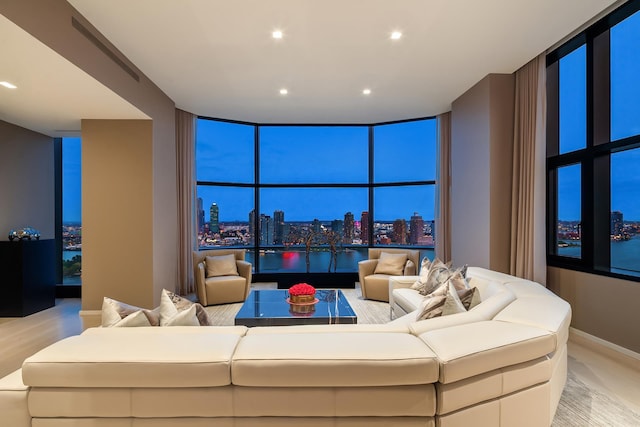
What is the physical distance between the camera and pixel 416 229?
7320 millimetres

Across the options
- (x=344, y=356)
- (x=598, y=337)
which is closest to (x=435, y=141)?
(x=598, y=337)

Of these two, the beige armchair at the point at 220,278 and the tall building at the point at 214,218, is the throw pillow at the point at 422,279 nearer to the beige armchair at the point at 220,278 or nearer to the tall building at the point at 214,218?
the beige armchair at the point at 220,278

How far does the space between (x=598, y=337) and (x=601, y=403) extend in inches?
55.7

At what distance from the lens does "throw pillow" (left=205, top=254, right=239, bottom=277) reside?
578cm

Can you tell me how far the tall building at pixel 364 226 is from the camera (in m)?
7.54

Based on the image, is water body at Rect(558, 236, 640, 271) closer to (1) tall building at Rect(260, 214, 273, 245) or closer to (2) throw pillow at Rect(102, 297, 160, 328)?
(2) throw pillow at Rect(102, 297, 160, 328)

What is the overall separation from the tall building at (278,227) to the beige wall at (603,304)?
4.91 metres

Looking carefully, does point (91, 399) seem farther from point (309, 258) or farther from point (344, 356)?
point (309, 258)

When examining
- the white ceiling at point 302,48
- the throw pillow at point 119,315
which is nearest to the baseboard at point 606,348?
the white ceiling at point 302,48

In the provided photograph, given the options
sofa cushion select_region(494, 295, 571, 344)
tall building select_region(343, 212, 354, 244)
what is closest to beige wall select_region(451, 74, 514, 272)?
sofa cushion select_region(494, 295, 571, 344)

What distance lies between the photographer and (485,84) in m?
4.79

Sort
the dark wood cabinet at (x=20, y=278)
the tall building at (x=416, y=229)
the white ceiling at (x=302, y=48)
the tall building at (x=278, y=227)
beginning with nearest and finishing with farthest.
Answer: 1. the white ceiling at (x=302, y=48)
2. the dark wood cabinet at (x=20, y=278)
3. the tall building at (x=416, y=229)
4. the tall building at (x=278, y=227)

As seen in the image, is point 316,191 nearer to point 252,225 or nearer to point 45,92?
point 252,225

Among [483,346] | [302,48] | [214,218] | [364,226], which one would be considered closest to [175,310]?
[483,346]
